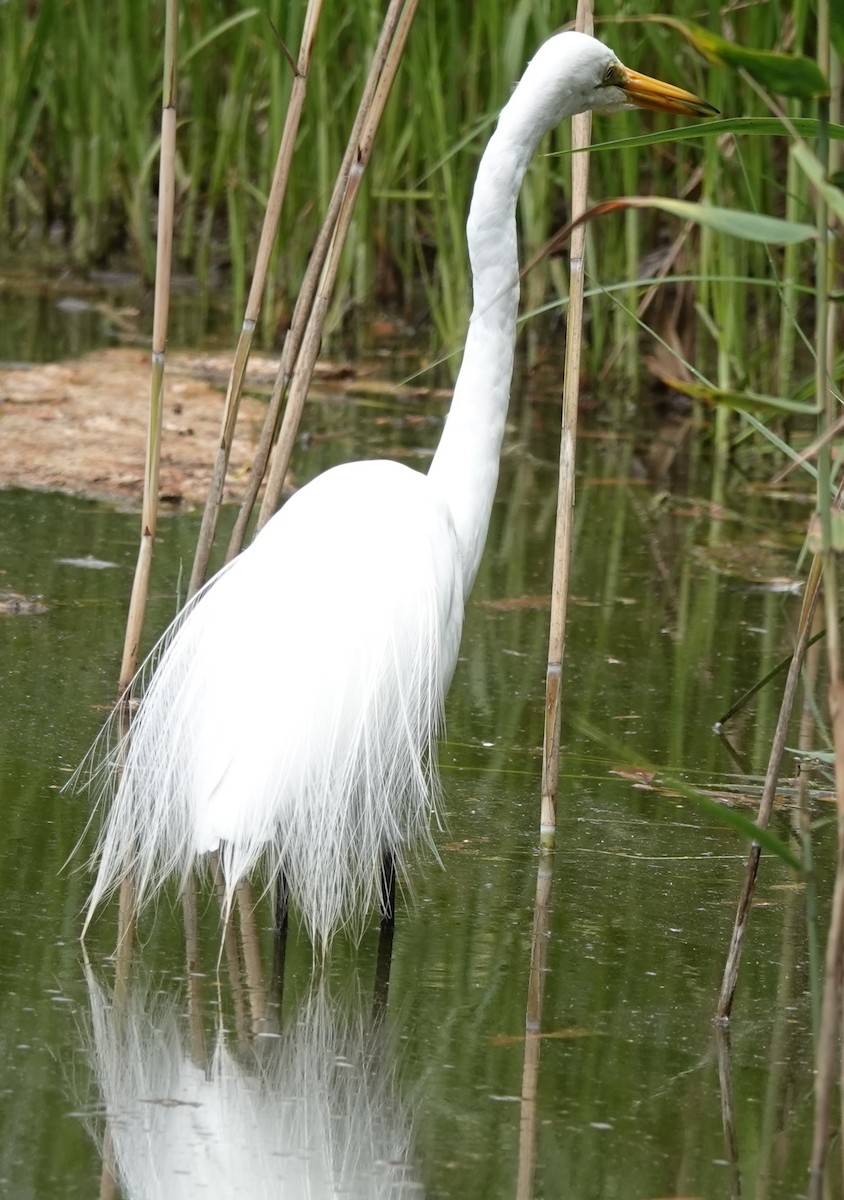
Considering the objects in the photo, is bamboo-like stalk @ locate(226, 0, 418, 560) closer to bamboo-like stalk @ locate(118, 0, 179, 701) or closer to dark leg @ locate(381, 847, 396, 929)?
bamboo-like stalk @ locate(118, 0, 179, 701)

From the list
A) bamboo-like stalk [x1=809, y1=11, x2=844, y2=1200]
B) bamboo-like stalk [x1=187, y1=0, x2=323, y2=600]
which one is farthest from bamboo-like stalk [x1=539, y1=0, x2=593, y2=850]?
bamboo-like stalk [x1=809, y1=11, x2=844, y2=1200]

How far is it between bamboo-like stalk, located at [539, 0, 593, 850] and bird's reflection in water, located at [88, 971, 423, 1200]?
0.59 m

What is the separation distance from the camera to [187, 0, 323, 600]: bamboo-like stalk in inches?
109

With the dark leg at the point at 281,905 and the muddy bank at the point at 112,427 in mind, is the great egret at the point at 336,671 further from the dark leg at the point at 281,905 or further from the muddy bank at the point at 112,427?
the muddy bank at the point at 112,427

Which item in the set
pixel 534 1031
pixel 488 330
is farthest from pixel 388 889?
pixel 488 330

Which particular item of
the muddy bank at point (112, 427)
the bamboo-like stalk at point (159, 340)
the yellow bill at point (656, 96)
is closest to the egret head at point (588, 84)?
the yellow bill at point (656, 96)

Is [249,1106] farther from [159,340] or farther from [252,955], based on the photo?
[159,340]

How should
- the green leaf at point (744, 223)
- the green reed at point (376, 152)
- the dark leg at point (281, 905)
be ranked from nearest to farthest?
the green leaf at point (744, 223) → the dark leg at point (281, 905) → the green reed at point (376, 152)

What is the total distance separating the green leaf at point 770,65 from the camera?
1.34 metres

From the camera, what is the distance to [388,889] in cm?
237

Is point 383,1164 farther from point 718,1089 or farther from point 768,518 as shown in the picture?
point 768,518

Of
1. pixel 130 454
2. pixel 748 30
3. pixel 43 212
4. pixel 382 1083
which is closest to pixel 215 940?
pixel 382 1083

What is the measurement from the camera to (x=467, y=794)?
2.82 m

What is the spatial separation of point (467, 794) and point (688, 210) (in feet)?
5.40
